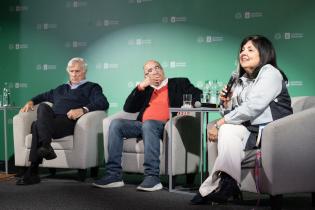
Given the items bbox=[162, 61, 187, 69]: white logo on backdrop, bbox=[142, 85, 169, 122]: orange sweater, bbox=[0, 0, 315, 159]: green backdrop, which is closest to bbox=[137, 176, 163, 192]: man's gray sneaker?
bbox=[142, 85, 169, 122]: orange sweater

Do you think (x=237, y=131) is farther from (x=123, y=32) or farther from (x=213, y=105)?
(x=123, y=32)

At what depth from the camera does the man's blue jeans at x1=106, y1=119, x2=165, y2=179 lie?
4.17 meters

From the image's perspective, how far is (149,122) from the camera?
13.9 feet

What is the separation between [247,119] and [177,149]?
1.01 metres

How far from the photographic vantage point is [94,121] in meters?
4.79

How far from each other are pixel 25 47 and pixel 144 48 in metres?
1.56

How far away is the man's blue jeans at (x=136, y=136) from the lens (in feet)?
13.7

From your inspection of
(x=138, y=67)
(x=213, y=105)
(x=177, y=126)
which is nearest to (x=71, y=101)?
(x=138, y=67)

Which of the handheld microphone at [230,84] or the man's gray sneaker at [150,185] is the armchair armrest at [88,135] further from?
the handheld microphone at [230,84]

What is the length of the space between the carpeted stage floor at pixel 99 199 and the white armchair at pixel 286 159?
25cm

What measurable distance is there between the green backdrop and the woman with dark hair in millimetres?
1429

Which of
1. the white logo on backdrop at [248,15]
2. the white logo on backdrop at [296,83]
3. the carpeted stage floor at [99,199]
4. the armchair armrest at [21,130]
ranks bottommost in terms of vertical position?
the carpeted stage floor at [99,199]

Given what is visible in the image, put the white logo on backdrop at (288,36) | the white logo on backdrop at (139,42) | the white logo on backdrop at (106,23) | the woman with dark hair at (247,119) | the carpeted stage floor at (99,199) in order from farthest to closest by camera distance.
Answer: the white logo on backdrop at (106,23), the white logo on backdrop at (139,42), the white logo on backdrop at (288,36), the carpeted stage floor at (99,199), the woman with dark hair at (247,119)

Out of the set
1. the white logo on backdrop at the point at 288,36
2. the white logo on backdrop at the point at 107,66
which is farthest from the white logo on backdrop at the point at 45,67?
the white logo on backdrop at the point at 288,36
